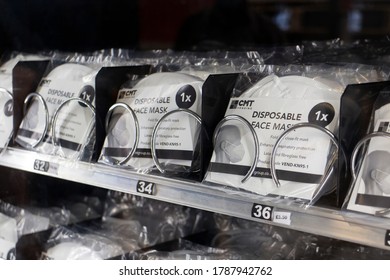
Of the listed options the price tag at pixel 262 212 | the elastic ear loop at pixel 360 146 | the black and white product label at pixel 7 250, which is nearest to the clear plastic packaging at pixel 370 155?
the elastic ear loop at pixel 360 146

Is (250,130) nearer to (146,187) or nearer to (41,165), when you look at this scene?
(146,187)

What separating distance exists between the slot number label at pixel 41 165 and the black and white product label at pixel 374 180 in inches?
26.4

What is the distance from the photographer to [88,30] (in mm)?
1700

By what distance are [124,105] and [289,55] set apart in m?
0.40

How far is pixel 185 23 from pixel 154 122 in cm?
89

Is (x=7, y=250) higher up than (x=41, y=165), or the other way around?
(x=41, y=165)

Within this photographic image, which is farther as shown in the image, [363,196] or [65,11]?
[65,11]

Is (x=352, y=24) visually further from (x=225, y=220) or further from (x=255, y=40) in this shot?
(x=225, y=220)

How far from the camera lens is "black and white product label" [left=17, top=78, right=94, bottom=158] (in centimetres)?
120

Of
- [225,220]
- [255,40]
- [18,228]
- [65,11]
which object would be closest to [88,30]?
[65,11]

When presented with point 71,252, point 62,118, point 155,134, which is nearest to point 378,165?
point 155,134

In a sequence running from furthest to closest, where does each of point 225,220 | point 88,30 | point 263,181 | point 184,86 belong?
point 88,30
point 225,220
point 184,86
point 263,181

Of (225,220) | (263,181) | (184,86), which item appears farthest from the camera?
(225,220)

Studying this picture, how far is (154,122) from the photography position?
109cm
